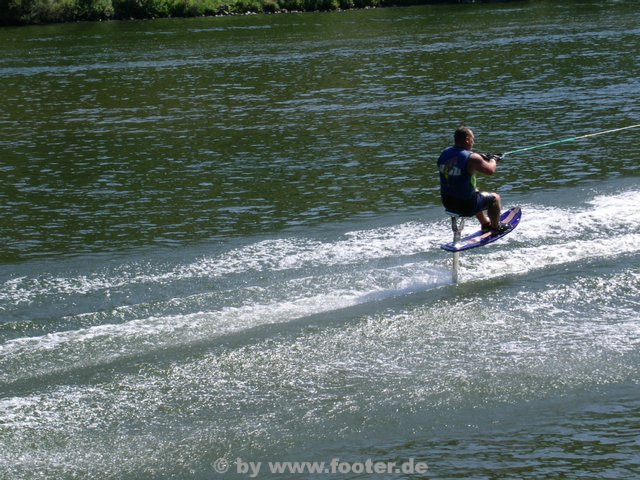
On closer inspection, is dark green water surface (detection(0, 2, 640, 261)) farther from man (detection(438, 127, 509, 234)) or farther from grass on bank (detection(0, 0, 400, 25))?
grass on bank (detection(0, 0, 400, 25))

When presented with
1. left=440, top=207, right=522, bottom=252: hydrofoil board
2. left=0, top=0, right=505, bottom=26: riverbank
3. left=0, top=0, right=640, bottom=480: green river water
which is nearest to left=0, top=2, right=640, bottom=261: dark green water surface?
left=0, top=0, right=640, bottom=480: green river water

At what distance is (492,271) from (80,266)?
5.98m

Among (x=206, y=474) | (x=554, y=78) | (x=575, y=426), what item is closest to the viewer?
(x=206, y=474)

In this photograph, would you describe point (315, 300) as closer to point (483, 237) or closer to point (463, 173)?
point (463, 173)

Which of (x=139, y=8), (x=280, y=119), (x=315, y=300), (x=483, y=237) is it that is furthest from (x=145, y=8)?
(x=315, y=300)

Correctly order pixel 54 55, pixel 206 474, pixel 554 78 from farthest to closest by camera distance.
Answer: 1. pixel 54 55
2. pixel 554 78
3. pixel 206 474

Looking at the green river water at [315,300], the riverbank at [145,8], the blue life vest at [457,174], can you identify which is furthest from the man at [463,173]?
the riverbank at [145,8]

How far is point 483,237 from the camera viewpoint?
43.9 ft

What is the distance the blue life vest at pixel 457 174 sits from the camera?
12.7m

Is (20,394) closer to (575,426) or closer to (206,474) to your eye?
(206,474)

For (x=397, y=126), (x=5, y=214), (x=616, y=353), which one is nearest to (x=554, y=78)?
(x=397, y=126)

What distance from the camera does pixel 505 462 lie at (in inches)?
349

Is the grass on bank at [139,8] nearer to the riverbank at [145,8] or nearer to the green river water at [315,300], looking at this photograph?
the riverbank at [145,8]

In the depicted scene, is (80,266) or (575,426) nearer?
(575,426)
